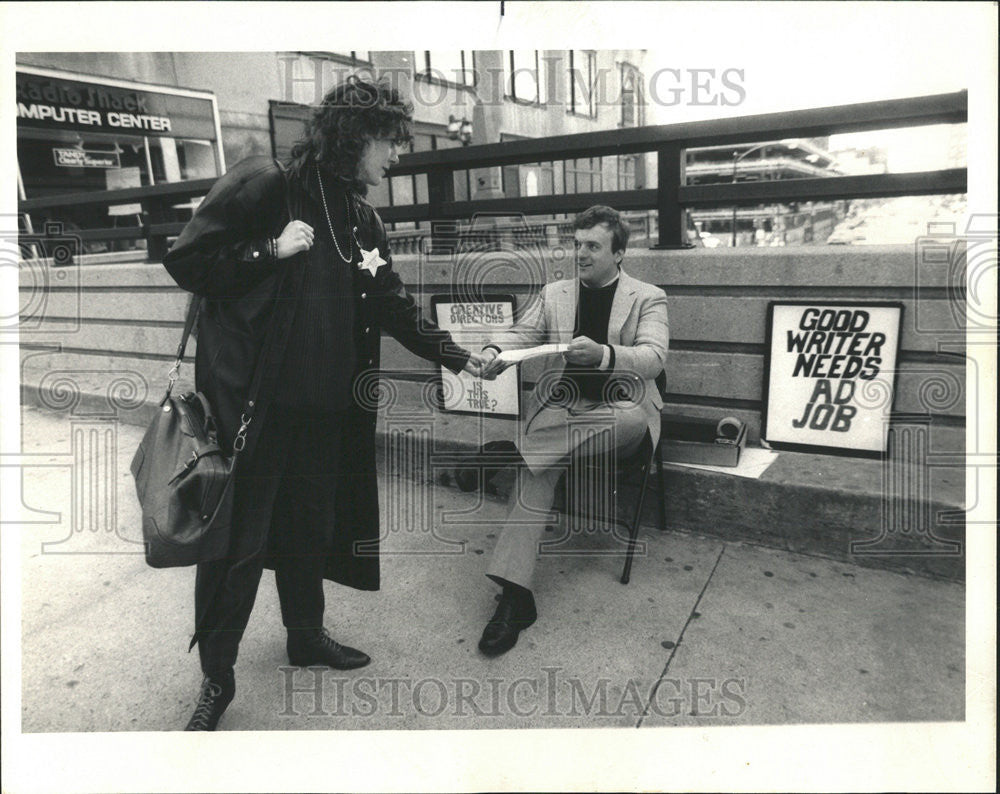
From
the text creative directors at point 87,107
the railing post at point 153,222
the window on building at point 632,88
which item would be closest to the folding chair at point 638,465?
the window on building at point 632,88

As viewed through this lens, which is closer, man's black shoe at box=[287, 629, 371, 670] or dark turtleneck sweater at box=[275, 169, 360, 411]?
dark turtleneck sweater at box=[275, 169, 360, 411]

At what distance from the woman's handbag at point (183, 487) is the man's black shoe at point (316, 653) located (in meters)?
0.65

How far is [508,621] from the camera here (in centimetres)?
288

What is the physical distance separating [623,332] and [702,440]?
761 mm

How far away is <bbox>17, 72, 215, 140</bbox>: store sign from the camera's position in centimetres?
962

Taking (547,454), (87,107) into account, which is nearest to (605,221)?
(547,454)

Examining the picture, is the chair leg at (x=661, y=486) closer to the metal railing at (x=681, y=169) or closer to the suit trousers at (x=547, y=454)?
the suit trousers at (x=547, y=454)

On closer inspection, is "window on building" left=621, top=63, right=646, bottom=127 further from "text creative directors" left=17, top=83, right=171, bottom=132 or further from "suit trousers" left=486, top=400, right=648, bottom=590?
"text creative directors" left=17, top=83, right=171, bottom=132

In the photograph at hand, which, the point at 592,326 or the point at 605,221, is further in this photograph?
the point at 592,326

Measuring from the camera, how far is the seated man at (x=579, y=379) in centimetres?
295

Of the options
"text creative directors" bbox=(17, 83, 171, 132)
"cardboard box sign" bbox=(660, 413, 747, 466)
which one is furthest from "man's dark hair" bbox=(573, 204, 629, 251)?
"text creative directors" bbox=(17, 83, 171, 132)

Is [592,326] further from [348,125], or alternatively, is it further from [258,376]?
[258,376]

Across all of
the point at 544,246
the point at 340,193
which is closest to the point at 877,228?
the point at 544,246

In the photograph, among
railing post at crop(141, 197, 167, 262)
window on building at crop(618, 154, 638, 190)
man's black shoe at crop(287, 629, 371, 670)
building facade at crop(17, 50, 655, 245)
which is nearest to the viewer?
man's black shoe at crop(287, 629, 371, 670)
